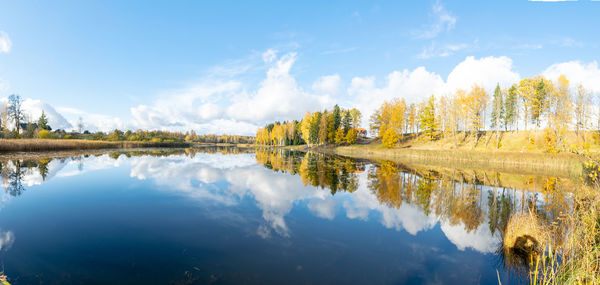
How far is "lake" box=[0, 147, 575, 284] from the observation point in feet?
17.5


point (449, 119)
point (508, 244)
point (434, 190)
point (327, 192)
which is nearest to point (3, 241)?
point (327, 192)

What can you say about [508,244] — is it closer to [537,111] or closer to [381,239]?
[381,239]

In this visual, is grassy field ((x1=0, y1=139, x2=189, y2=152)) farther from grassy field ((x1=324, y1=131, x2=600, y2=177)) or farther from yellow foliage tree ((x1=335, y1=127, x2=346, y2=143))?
yellow foliage tree ((x1=335, y1=127, x2=346, y2=143))

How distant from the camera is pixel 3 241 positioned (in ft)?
21.0

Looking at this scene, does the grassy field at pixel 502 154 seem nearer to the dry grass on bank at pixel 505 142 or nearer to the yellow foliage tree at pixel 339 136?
the dry grass on bank at pixel 505 142

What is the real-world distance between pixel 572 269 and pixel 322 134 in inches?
2632

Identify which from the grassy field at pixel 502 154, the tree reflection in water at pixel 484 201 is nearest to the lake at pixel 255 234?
the tree reflection in water at pixel 484 201

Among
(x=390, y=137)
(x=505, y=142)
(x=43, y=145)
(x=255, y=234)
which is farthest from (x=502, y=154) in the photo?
Answer: (x=43, y=145)

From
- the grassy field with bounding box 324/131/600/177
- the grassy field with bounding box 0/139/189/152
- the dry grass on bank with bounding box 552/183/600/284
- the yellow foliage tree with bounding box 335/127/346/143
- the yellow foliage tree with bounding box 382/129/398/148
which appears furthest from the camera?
the yellow foliage tree with bounding box 335/127/346/143

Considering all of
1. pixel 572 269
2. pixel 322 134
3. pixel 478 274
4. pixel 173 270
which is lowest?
pixel 478 274

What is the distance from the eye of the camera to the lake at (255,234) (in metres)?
5.32

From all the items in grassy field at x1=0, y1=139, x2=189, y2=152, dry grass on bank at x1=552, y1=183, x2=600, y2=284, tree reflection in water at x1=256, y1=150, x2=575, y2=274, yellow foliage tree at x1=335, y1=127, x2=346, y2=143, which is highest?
yellow foliage tree at x1=335, y1=127, x2=346, y2=143

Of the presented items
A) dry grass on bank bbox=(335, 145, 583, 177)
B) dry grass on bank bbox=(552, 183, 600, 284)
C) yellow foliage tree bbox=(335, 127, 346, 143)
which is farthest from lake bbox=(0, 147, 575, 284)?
yellow foliage tree bbox=(335, 127, 346, 143)

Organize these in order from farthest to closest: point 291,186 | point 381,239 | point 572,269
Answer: point 291,186
point 381,239
point 572,269
